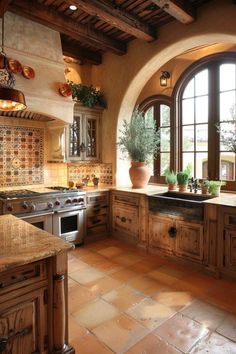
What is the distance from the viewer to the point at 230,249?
278 cm

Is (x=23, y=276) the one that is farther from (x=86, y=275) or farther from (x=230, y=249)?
(x=230, y=249)

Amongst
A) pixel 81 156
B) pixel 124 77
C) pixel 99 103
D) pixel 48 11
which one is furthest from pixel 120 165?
pixel 48 11

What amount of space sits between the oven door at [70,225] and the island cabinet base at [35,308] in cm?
210

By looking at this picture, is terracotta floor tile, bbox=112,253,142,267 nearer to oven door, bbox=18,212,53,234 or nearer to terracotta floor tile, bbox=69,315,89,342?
oven door, bbox=18,212,53,234

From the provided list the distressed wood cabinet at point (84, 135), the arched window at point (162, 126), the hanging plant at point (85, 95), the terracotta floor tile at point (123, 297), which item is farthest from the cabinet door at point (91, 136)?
the terracotta floor tile at point (123, 297)

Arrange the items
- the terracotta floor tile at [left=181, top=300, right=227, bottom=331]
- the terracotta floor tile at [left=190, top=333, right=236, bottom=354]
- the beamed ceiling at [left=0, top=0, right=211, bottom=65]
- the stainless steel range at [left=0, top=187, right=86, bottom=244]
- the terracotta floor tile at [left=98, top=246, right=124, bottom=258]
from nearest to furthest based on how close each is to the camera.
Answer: the terracotta floor tile at [left=190, top=333, right=236, bottom=354] → the terracotta floor tile at [left=181, top=300, right=227, bottom=331] → the beamed ceiling at [left=0, top=0, right=211, bottom=65] → the stainless steel range at [left=0, top=187, right=86, bottom=244] → the terracotta floor tile at [left=98, top=246, right=124, bottom=258]

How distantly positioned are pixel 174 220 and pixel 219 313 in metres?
1.28

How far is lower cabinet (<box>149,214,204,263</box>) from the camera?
10.2 ft

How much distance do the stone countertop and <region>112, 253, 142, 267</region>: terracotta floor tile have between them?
1.76 m

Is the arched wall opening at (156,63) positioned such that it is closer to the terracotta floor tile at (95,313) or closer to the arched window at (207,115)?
the arched window at (207,115)

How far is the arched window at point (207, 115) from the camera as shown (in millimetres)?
3797

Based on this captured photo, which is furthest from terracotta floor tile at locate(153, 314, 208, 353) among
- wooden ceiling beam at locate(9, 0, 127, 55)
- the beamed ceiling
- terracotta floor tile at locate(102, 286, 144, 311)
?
wooden ceiling beam at locate(9, 0, 127, 55)

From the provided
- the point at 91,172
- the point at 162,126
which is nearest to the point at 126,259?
the point at 91,172

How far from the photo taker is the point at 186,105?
429cm
